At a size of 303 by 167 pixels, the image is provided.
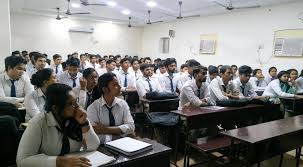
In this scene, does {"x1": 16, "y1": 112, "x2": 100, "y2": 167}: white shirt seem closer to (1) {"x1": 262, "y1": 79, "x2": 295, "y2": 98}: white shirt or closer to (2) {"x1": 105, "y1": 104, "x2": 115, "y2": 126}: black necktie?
(2) {"x1": 105, "y1": 104, "x2": 115, "y2": 126}: black necktie

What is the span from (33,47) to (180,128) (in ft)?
30.3

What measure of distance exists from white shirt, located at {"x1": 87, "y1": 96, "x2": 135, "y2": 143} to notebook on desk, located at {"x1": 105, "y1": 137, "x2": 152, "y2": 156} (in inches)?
15.1

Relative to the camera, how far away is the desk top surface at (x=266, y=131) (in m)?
2.30

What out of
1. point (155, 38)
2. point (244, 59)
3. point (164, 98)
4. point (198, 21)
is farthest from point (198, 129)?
point (155, 38)

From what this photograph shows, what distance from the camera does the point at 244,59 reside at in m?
7.61

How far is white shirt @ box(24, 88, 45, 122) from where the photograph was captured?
8.26 ft

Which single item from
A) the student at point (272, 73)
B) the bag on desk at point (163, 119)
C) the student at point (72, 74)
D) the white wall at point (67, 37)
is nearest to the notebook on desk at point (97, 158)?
the bag on desk at point (163, 119)

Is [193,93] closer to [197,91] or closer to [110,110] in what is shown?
[197,91]

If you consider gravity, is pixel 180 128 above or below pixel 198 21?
below

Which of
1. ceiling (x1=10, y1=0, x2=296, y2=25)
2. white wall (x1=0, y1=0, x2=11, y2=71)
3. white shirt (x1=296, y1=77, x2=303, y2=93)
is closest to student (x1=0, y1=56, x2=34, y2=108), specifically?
white wall (x1=0, y1=0, x2=11, y2=71)

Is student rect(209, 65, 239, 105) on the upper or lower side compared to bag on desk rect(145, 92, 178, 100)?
upper

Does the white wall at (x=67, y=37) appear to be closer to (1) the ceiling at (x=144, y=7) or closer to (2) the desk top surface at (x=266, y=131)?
(1) the ceiling at (x=144, y=7)

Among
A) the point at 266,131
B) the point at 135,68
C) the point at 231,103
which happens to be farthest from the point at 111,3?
the point at 266,131

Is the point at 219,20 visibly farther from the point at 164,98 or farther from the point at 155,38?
the point at 164,98
